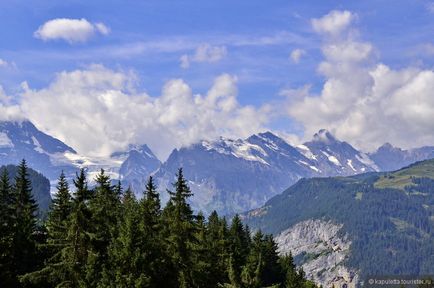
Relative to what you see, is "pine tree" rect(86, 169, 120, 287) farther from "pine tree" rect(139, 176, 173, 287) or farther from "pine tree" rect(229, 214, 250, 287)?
"pine tree" rect(229, 214, 250, 287)

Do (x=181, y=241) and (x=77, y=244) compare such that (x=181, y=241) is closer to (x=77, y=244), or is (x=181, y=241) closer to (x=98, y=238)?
(x=98, y=238)

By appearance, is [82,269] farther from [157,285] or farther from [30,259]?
[30,259]

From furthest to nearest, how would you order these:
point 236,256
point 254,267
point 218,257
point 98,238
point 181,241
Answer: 1. point 254,267
2. point 236,256
3. point 218,257
4. point 181,241
5. point 98,238

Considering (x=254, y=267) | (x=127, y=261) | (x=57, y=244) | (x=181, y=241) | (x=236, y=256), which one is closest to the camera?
(x=57, y=244)

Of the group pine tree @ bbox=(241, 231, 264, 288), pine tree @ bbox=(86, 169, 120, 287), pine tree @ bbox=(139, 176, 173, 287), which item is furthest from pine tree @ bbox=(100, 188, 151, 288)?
pine tree @ bbox=(241, 231, 264, 288)

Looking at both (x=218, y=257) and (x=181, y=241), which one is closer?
(x=181, y=241)

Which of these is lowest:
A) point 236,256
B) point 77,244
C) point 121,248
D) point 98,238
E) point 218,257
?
point 121,248

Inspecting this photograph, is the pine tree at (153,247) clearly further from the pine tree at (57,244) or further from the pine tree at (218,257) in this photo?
the pine tree at (218,257)

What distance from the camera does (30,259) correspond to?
6091 cm

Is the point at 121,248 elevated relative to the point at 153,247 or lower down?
lower down

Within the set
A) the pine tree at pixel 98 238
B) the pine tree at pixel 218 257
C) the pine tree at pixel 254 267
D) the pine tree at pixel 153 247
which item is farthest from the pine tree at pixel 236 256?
the pine tree at pixel 98 238

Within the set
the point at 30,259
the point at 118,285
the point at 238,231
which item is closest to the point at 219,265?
the point at 30,259

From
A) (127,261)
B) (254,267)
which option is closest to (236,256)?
(254,267)

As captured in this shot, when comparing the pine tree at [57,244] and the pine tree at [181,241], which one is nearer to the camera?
the pine tree at [57,244]
